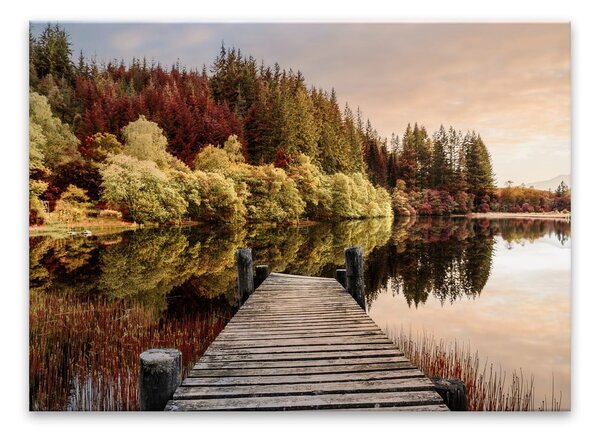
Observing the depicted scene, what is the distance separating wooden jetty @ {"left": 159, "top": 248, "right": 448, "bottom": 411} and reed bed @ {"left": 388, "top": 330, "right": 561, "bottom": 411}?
88 cm

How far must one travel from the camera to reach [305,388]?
9.87ft

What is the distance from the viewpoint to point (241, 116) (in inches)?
210

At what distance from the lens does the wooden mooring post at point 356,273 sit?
536 centimetres

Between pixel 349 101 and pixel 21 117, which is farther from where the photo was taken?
pixel 349 101

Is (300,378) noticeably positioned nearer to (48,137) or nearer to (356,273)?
(356,273)

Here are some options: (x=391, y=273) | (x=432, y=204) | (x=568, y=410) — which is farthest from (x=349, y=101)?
(x=568, y=410)

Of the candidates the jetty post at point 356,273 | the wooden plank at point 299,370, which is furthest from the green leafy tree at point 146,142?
the wooden plank at point 299,370

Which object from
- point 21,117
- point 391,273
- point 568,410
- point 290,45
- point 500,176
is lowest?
point 568,410

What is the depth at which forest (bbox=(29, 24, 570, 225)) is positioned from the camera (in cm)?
467

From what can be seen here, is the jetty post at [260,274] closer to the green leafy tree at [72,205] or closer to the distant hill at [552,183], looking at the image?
the green leafy tree at [72,205]

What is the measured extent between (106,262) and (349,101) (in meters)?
2.75

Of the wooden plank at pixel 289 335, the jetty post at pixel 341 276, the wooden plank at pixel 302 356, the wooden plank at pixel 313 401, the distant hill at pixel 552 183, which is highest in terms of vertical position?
the distant hill at pixel 552 183

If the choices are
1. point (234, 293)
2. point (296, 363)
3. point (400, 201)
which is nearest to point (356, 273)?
point (400, 201)

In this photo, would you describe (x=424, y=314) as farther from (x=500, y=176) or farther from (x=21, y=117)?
(x=21, y=117)
